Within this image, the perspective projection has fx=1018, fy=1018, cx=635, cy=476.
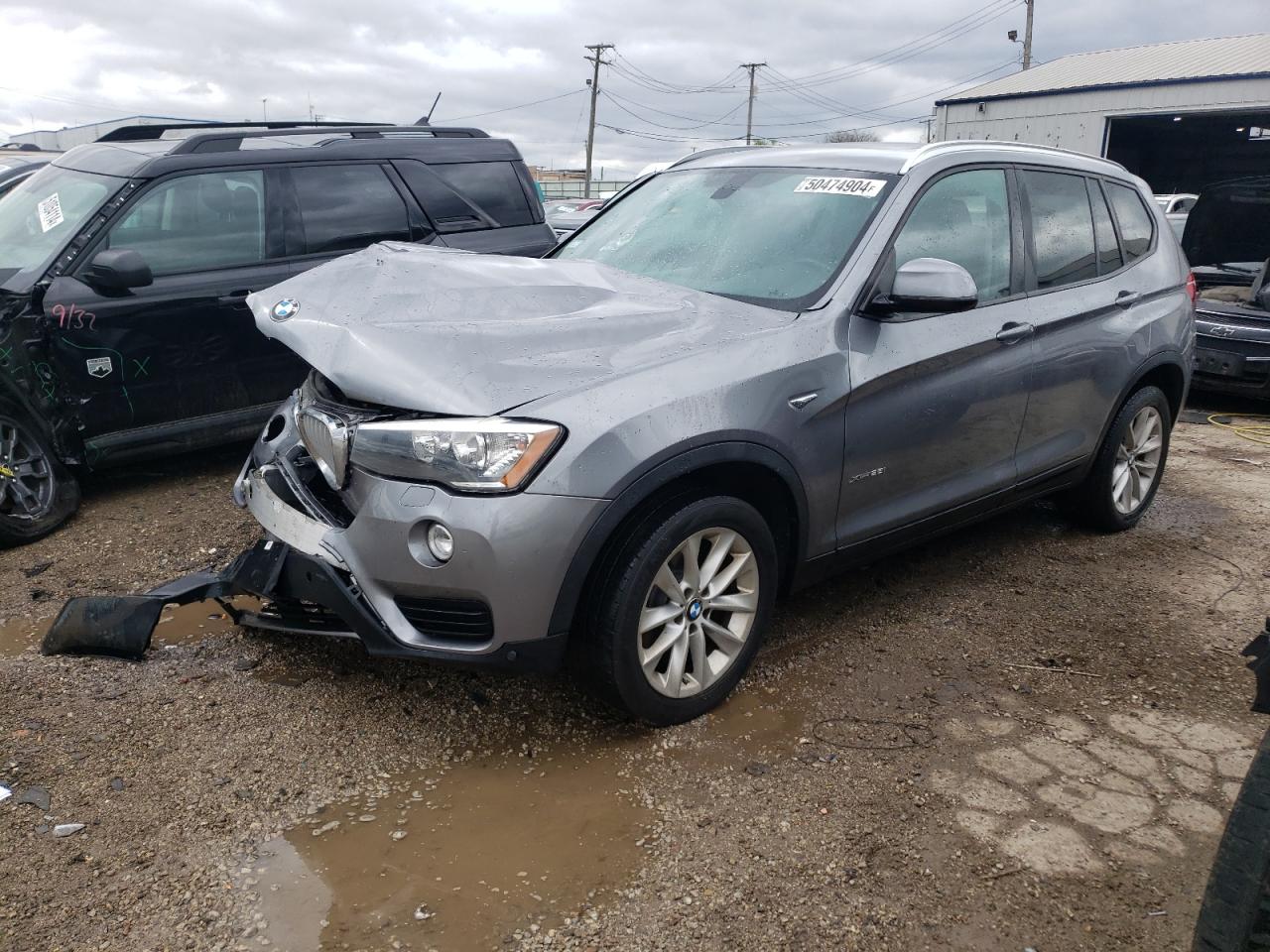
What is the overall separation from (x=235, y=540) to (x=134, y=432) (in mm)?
953

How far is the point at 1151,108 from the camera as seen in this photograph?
27359 millimetres

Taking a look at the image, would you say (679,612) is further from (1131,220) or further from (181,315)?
(181,315)

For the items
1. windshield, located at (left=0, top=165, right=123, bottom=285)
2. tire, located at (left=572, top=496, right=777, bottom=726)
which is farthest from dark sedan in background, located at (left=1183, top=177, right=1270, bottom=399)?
windshield, located at (left=0, top=165, right=123, bottom=285)

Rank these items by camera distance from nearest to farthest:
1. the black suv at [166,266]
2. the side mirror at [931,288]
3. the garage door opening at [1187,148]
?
the side mirror at [931,288] < the black suv at [166,266] < the garage door opening at [1187,148]

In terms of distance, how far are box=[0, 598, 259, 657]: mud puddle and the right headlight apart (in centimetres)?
145

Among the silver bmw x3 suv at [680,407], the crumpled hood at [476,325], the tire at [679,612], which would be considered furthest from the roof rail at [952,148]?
the tire at [679,612]

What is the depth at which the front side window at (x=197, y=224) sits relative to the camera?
523 centimetres

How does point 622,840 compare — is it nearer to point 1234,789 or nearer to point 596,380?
point 596,380

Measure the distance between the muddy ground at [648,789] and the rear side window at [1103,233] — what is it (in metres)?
1.52

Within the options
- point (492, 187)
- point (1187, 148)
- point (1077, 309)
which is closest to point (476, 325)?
point (1077, 309)

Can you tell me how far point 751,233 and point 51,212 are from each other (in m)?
3.86

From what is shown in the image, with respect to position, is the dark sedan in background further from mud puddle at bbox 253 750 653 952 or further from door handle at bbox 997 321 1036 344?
mud puddle at bbox 253 750 653 952

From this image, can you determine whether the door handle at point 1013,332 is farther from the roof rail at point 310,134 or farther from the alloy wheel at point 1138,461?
the roof rail at point 310,134

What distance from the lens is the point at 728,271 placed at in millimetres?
Answer: 3637
